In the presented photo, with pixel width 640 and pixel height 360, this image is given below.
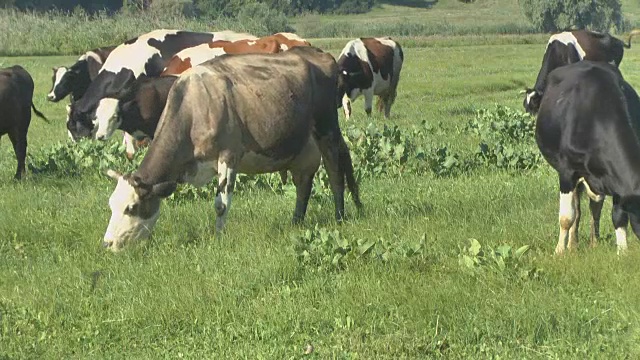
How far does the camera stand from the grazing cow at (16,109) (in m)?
12.7

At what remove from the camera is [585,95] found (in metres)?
7.65

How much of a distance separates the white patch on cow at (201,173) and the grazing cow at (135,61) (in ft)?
19.1

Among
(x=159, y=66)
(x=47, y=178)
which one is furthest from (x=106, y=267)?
(x=159, y=66)

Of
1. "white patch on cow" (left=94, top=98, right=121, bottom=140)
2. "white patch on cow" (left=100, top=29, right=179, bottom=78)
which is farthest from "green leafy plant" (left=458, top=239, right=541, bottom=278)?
"white patch on cow" (left=100, top=29, right=179, bottom=78)

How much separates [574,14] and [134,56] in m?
84.5

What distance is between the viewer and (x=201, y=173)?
339 inches

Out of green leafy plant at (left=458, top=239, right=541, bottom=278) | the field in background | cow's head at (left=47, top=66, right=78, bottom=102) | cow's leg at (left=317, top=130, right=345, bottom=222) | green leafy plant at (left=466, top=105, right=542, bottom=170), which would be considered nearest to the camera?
green leafy plant at (left=458, top=239, right=541, bottom=278)

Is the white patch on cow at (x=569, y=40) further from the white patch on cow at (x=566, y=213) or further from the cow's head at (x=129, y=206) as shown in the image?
the cow's head at (x=129, y=206)

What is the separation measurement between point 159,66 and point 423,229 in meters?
7.44

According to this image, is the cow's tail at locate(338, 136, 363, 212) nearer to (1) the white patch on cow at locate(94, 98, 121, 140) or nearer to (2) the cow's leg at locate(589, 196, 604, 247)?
(2) the cow's leg at locate(589, 196, 604, 247)

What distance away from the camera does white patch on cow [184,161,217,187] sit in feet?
27.9

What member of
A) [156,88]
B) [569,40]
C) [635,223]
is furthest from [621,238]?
[569,40]

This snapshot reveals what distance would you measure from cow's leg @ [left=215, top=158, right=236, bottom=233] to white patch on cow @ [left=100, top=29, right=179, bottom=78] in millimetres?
6456

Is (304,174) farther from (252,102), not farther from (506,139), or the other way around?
(506,139)
